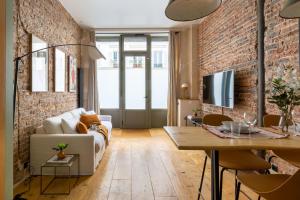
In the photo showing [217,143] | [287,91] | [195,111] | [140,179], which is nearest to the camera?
[217,143]

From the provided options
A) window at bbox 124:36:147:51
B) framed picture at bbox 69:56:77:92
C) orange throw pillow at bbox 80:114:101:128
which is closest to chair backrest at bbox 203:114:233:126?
orange throw pillow at bbox 80:114:101:128

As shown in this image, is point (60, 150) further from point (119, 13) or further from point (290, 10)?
point (119, 13)

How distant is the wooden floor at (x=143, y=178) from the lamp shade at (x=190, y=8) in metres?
1.93

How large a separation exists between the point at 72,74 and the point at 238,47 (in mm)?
3729

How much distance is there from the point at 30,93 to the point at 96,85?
3755mm

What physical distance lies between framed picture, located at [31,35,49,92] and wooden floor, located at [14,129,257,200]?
4.56ft

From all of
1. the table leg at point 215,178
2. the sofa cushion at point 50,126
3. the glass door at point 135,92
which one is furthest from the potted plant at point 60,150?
the glass door at point 135,92

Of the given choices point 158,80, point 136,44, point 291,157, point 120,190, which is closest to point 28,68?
point 120,190

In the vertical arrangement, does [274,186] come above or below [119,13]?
below

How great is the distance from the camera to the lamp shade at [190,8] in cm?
193

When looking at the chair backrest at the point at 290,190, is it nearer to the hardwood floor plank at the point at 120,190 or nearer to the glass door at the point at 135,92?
the hardwood floor plank at the point at 120,190

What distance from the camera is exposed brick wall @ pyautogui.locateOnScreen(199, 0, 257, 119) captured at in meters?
3.97

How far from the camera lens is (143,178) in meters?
3.49

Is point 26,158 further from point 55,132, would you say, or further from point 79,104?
point 79,104
